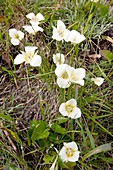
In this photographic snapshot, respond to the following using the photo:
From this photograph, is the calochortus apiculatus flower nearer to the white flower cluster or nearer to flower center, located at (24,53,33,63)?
the white flower cluster

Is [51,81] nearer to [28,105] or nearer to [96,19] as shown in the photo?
[28,105]

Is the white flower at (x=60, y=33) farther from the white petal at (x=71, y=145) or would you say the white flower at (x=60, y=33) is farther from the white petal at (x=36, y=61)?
the white petal at (x=71, y=145)

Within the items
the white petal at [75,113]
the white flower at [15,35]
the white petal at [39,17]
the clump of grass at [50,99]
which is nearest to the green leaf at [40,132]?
the clump of grass at [50,99]

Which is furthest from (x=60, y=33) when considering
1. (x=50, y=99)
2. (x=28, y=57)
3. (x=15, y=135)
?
(x=15, y=135)

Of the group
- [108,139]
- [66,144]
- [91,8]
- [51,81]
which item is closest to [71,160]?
[66,144]

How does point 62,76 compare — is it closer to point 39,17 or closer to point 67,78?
point 67,78
